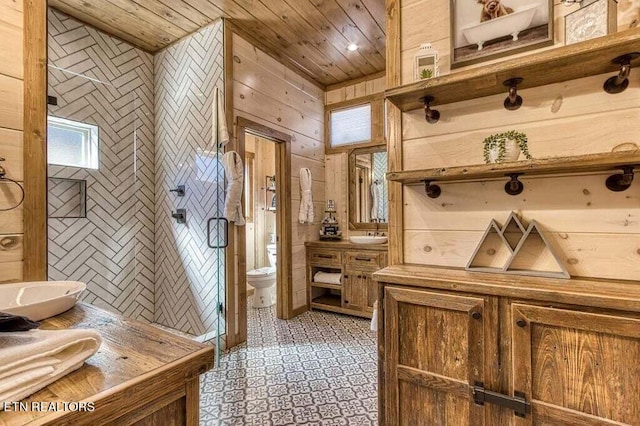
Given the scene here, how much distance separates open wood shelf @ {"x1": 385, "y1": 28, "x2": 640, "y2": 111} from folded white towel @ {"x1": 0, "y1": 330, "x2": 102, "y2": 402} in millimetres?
1401

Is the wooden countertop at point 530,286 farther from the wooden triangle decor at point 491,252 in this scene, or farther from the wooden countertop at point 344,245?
the wooden countertop at point 344,245

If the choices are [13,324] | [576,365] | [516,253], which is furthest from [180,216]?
[576,365]

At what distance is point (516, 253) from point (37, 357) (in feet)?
4.99

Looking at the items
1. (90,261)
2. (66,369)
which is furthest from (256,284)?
(66,369)

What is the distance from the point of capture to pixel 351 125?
4.04 meters

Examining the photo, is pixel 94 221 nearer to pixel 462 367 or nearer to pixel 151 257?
→ pixel 151 257

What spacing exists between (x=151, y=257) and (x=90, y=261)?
0.55 m

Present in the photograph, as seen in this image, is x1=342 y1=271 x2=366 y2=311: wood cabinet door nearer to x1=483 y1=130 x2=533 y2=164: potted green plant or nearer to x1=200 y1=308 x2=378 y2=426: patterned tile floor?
x1=200 y1=308 x2=378 y2=426: patterned tile floor

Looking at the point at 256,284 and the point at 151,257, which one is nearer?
the point at 151,257

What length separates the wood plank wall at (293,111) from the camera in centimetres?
299

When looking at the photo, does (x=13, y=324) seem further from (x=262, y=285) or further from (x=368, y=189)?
(x=368, y=189)

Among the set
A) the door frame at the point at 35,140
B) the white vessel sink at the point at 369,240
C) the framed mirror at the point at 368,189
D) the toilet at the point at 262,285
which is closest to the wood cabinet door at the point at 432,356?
the door frame at the point at 35,140

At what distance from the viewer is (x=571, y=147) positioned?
1257 mm

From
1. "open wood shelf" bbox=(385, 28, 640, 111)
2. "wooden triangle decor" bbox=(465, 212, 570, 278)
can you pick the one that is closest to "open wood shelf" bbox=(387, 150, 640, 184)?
"wooden triangle decor" bbox=(465, 212, 570, 278)
